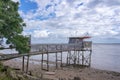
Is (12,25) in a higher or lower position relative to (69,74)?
A: higher

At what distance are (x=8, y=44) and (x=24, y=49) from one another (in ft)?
6.26

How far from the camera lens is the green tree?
1856cm

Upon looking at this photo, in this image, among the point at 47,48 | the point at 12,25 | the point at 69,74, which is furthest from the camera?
the point at 47,48

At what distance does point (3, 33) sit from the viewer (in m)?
18.8

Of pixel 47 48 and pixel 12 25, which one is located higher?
pixel 12 25

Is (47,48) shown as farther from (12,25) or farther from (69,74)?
(12,25)

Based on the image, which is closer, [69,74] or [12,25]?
[12,25]

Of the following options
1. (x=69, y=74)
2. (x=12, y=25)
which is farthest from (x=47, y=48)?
(x=12, y=25)

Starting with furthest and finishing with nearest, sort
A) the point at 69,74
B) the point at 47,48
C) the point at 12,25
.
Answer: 1. the point at 47,48
2. the point at 69,74
3. the point at 12,25

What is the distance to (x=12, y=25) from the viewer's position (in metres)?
19.2

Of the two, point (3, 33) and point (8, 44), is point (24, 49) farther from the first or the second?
point (3, 33)

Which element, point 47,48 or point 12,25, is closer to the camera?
point 12,25

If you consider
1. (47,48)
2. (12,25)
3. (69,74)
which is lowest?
(69,74)

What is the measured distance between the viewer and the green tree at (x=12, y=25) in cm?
1856
